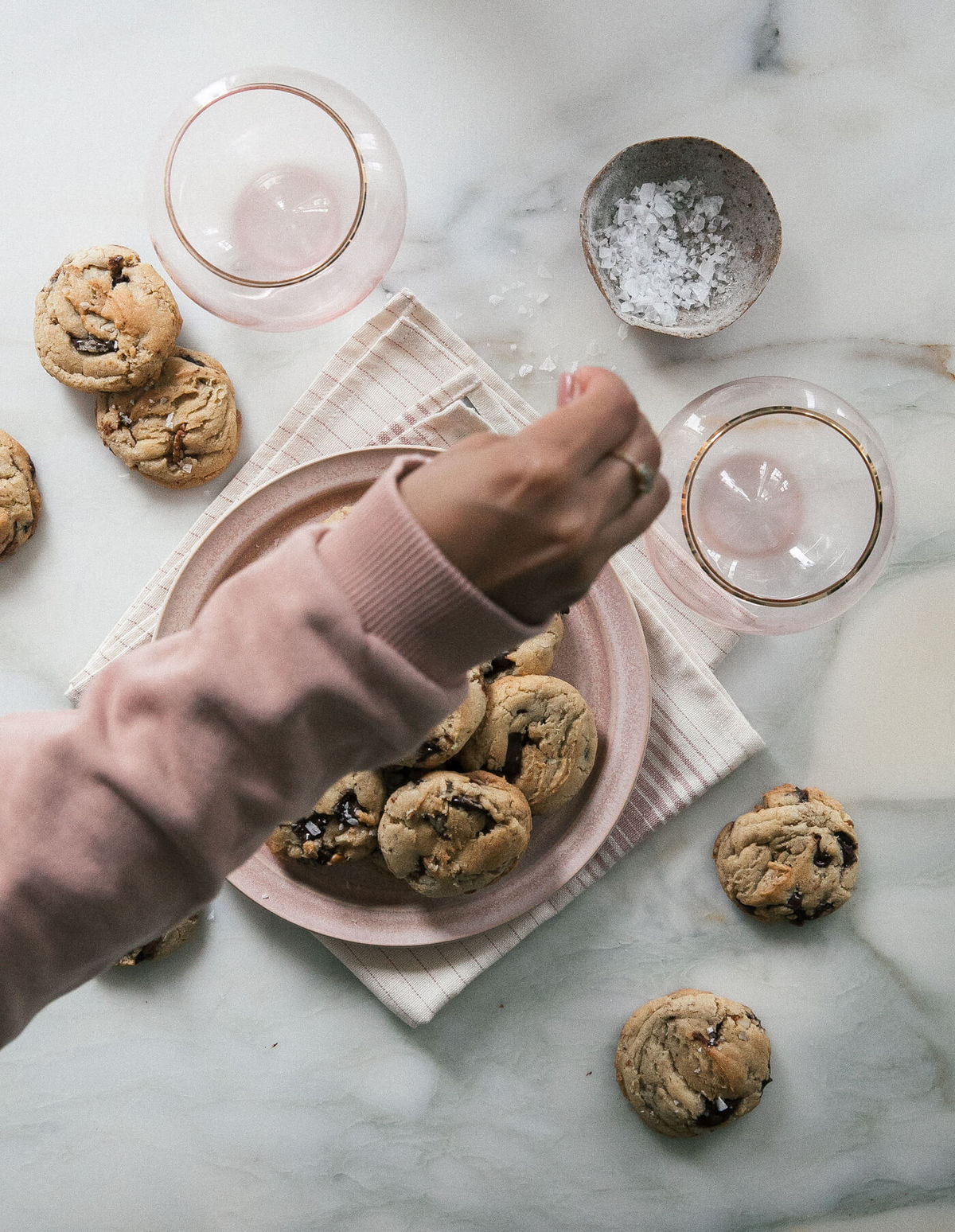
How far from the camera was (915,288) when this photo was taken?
140 centimetres

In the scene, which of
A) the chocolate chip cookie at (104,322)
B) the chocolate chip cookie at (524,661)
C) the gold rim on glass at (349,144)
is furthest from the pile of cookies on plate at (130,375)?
the chocolate chip cookie at (524,661)

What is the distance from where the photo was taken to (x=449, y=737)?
1182 mm

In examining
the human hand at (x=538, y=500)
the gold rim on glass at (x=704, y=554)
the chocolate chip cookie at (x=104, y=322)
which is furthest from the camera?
the chocolate chip cookie at (x=104, y=322)

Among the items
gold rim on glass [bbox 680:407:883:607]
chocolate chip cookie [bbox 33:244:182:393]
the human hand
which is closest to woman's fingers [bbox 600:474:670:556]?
the human hand

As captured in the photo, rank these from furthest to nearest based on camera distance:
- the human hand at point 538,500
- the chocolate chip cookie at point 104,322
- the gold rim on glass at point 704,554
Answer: the chocolate chip cookie at point 104,322
the gold rim on glass at point 704,554
the human hand at point 538,500

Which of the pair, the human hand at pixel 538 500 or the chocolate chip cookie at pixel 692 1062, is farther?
the chocolate chip cookie at pixel 692 1062

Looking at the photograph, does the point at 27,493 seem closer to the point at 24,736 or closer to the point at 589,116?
the point at 24,736

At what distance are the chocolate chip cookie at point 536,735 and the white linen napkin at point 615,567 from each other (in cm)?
15

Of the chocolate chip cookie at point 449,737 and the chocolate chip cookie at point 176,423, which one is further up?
the chocolate chip cookie at point 176,423

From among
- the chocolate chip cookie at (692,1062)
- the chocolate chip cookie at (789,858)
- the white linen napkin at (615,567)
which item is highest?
the white linen napkin at (615,567)

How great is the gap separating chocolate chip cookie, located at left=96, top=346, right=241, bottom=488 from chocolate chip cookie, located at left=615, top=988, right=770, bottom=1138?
0.98 metres

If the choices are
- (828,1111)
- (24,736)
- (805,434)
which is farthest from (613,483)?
(828,1111)

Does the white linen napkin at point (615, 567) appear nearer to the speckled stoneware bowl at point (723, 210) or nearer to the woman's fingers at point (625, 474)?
the speckled stoneware bowl at point (723, 210)

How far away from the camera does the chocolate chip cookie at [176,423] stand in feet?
4.31
